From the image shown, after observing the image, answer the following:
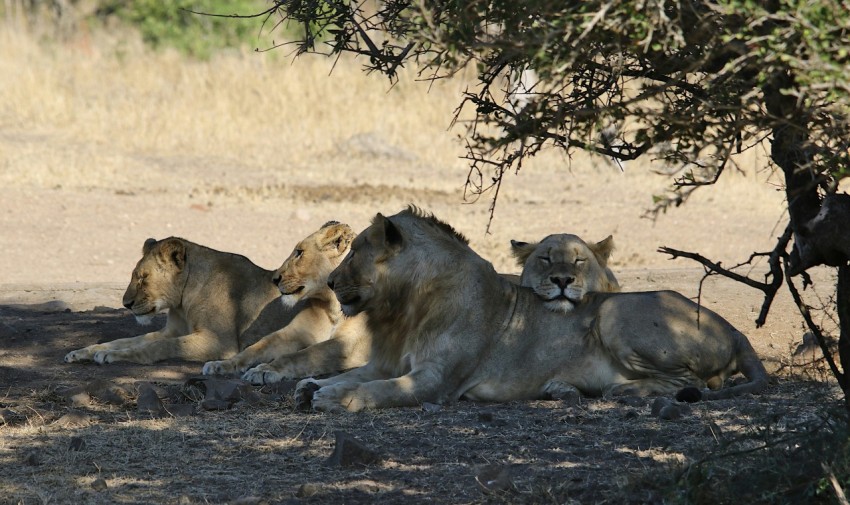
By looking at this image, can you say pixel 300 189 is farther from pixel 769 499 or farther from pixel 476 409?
pixel 769 499

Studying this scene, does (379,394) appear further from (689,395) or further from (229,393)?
(689,395)

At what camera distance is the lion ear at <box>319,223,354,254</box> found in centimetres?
841

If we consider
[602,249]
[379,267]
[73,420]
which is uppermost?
[602,249]

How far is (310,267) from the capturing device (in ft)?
27.5

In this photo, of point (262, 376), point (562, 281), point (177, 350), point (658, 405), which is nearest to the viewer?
point (658, 405)

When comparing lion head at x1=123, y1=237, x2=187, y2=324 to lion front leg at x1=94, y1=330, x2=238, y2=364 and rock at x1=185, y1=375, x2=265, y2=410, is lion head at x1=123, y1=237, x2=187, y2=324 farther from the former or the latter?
rock at x1=185, y1=375, x2=265, y2=410

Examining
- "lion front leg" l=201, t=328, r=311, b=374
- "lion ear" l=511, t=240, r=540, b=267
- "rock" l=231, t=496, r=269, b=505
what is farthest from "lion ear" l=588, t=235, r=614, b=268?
"rock" l=231, t=496, r=269, b=505

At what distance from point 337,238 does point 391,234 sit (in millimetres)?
1485

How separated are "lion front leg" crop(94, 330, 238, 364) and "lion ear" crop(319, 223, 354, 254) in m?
1.07

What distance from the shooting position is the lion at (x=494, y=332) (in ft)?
23.0

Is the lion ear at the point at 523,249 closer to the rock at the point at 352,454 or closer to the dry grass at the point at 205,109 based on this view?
the rock at the point at 352,454

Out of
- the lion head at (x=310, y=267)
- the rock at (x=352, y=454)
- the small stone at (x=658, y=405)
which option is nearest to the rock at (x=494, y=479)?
the rock at (x=352, y=454)

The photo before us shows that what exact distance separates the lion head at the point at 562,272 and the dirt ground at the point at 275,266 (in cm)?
69

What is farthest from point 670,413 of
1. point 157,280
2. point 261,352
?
point 157,280
